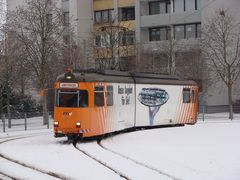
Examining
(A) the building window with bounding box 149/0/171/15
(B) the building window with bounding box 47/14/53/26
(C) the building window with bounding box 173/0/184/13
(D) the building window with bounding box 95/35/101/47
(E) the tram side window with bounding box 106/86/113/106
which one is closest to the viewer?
(E) the tram side window with bounding box 106/86/113/106

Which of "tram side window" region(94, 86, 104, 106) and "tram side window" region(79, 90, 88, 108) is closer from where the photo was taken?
"tram side window" region(79, 90, 88, 108)

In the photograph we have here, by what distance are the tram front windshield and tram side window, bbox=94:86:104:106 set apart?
0.55 meters

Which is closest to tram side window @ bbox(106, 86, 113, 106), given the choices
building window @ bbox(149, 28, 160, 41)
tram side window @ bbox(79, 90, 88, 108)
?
tram side window @ bbox(79, 90, 88, 108)

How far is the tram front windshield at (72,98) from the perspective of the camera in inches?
964

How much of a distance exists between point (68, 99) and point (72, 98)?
0.62 ft

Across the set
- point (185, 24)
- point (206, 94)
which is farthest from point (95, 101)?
point (185, 24)

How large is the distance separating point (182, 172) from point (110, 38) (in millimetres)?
37165

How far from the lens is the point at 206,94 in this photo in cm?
5903

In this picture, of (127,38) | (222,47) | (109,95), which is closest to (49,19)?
(222,47)

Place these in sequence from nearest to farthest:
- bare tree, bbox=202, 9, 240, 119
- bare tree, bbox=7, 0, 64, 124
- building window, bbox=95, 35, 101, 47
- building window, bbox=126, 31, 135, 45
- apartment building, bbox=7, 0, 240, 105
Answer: bare tree, bbox=7, 0, 64, 124 < bare tree, bbox=202, 9, 240, 119 < apartment building, bbox=7, 0, 240, 105 < building window, bbox=95, 35, 101, 47 < building window, bbox=126, 31, 135, 45

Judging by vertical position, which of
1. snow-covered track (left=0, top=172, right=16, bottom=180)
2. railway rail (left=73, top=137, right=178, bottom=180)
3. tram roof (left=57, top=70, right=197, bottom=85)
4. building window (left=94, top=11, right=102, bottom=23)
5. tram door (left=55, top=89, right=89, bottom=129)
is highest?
building window (left=94, top=11, right=102, bottom=23)

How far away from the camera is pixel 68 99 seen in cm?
2470

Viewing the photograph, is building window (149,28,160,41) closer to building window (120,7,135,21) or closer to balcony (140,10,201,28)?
balcony (140,10,201,28)

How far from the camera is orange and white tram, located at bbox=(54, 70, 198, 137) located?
2445cm
